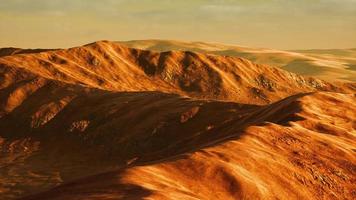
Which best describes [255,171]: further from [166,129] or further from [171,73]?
[171,73]

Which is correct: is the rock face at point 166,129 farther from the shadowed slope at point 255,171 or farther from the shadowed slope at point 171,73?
the shadowed slope at point 171,73

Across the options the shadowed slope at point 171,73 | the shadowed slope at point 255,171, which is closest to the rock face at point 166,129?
A: the shadowed slope at point 255,171

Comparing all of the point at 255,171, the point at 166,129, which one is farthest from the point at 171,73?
the point at 255,171

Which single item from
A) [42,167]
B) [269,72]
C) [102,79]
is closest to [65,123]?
[42,167]

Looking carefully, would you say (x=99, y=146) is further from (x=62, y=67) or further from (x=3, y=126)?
(x=62, y=67)

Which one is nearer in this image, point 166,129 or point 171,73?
point 166,129

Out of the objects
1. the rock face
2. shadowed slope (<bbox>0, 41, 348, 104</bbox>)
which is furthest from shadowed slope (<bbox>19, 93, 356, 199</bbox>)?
shadowed slope (<bbox>0, 41, 348, 104</bbox>)

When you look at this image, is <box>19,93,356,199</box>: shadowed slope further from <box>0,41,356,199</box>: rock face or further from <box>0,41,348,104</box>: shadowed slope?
<box>0,41,348,104</box>: shadowed slope

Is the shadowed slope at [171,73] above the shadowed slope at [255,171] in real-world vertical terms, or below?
below
